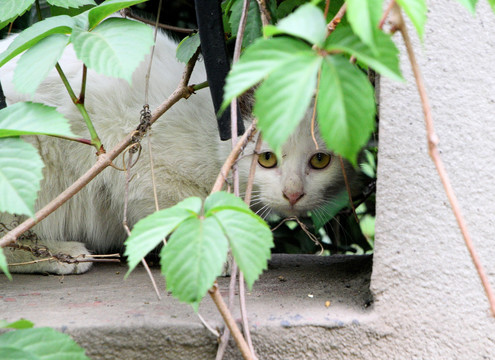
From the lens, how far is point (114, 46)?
0.99 m

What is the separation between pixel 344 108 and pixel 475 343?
724 millimetres

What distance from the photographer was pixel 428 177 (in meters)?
1.17

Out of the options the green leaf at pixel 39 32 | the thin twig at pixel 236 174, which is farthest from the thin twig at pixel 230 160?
the green leaf at pixel 39 32

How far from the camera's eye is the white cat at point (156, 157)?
1739mm

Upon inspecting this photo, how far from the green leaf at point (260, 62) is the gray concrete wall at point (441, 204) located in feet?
1.76

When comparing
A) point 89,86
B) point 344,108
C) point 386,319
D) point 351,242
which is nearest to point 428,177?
point 386,319

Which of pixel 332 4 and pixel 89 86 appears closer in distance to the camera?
pixel 332 4

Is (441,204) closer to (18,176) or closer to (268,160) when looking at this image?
(268,160)

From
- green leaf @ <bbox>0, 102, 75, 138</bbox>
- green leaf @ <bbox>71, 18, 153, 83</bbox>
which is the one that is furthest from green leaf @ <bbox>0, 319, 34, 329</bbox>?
green leaf @ <bbox>71, 18, 153, 83</bbox>

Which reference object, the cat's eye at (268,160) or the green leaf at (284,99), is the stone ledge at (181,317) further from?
the green leaf at (284,99)

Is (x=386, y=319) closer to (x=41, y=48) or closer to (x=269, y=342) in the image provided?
(x=269, y=342)

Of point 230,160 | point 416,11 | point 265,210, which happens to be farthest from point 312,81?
point 265,210

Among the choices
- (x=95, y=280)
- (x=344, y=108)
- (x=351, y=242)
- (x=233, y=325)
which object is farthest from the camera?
(x=351, y=242)

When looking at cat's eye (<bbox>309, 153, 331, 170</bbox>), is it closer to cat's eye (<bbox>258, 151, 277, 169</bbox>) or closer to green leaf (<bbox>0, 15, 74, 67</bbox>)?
cat's eye (<bbox>258, 151, 277, 169</bbox>)
